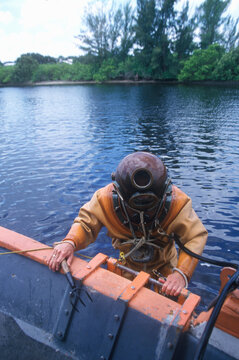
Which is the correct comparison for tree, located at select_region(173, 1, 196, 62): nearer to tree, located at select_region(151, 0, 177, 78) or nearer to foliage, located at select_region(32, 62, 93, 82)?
tree, located at select_region(151, 0, 177, 78)

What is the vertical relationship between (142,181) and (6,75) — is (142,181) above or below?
below

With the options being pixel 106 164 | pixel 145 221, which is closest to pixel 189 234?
pixel 145 221

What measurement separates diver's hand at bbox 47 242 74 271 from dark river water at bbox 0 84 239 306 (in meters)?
2.98

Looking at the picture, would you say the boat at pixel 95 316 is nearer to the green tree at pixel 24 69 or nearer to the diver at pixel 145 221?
the diver at pixel 145 221

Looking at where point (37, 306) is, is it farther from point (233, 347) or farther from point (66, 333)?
point (233, 347)

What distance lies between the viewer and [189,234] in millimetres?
2639

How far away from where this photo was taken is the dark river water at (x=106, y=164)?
6336 mm

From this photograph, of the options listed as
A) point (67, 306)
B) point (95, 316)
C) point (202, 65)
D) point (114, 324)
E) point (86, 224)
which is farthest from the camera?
point (202, 65)

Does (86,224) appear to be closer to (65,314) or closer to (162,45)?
(65,314)

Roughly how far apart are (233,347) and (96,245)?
4318 millimetres

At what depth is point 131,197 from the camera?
2.38 metres

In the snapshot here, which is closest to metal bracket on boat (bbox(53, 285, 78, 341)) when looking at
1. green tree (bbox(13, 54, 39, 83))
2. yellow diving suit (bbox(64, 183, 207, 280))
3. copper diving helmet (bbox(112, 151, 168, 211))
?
yellow diving suit (bbox(64, 183, 207, 280))

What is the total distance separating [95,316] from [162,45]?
67.5 metres

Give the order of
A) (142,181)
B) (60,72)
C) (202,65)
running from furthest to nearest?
1. (60,72)
2. (202,65)
3. (142,181)
